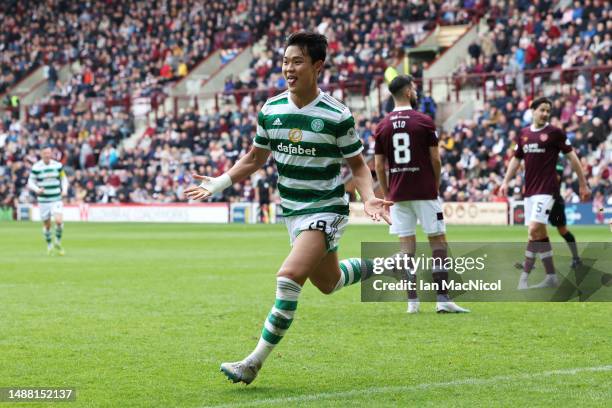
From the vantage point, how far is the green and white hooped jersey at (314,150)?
24.7 ft

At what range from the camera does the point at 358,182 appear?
7703mm

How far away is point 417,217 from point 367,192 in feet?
13.4

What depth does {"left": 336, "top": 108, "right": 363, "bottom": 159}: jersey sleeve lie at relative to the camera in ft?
24.8

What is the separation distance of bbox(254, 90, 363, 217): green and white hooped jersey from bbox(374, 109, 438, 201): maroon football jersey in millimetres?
3772

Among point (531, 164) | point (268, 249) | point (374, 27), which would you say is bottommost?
point (268, 249)

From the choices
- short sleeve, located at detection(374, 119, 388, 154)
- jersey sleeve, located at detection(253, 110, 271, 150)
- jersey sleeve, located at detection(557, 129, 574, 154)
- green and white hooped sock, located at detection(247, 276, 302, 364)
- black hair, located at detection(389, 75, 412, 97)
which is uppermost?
black hair, located at detection(389, 75, 412, 97)

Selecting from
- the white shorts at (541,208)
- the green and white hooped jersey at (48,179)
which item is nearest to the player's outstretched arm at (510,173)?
the white shorts at (541,208)

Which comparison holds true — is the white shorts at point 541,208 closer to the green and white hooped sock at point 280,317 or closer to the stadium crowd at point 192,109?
the green and white hooped sock at point 280,317

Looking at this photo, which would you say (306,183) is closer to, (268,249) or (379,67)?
(268,249)

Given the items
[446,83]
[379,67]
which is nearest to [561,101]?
[446,83]

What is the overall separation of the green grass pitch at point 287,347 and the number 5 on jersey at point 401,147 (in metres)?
1.61

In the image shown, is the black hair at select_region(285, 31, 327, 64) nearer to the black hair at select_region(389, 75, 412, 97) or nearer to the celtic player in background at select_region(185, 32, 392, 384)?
the celtic player in background at select_region(185, 32, 392, 384)

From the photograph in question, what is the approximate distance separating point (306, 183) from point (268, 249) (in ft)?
53.8

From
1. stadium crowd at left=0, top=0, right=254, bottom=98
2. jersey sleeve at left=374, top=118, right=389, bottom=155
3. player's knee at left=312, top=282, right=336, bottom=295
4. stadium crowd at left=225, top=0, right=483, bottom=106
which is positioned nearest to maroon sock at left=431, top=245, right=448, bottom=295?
jersey sleeve at left=374, top=118, right=389, bottom=155
